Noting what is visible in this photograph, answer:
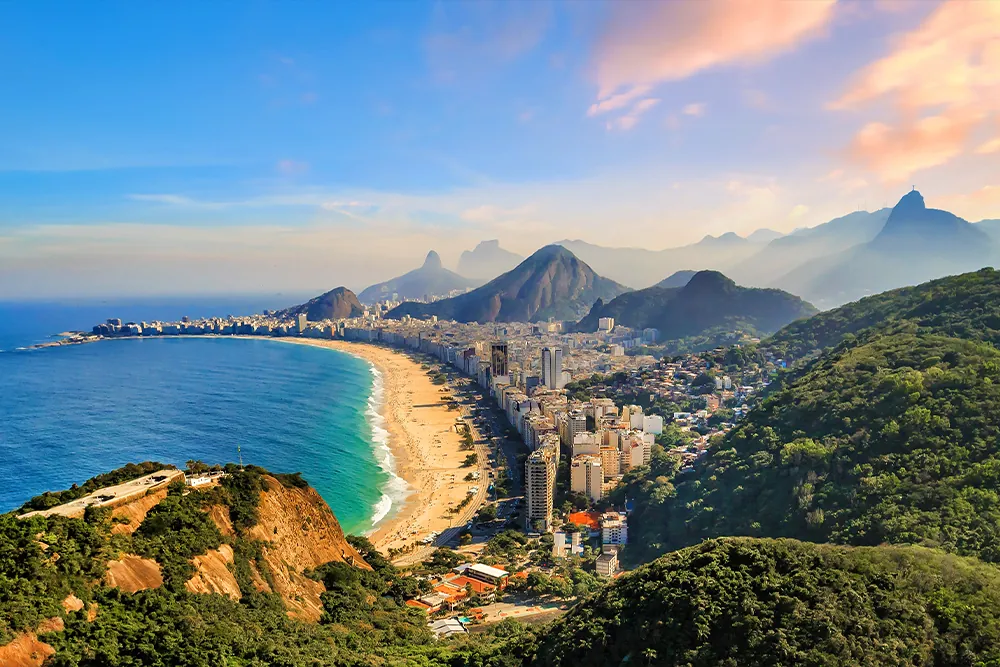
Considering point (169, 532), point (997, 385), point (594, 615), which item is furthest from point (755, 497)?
point (169, 532)

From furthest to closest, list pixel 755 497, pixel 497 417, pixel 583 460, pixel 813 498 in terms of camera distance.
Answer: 1. pixel 497 417
2. pixel 583 460
3. pixel 755 497
4. pixel 813 498

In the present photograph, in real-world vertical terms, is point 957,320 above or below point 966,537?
above

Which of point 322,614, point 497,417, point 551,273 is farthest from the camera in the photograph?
point 551,273

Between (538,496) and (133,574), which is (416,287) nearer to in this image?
(538,496)

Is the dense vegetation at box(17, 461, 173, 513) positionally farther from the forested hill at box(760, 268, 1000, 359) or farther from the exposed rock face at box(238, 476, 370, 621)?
the forested hill at box(760, 268, 1000, 359)

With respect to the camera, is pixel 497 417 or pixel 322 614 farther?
pixel 497 417

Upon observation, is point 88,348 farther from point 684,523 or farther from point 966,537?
point 966,537

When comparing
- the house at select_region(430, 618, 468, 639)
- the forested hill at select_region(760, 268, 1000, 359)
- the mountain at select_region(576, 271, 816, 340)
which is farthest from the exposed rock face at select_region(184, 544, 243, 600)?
the mountain at select_region(576, 271, 816, 340)
